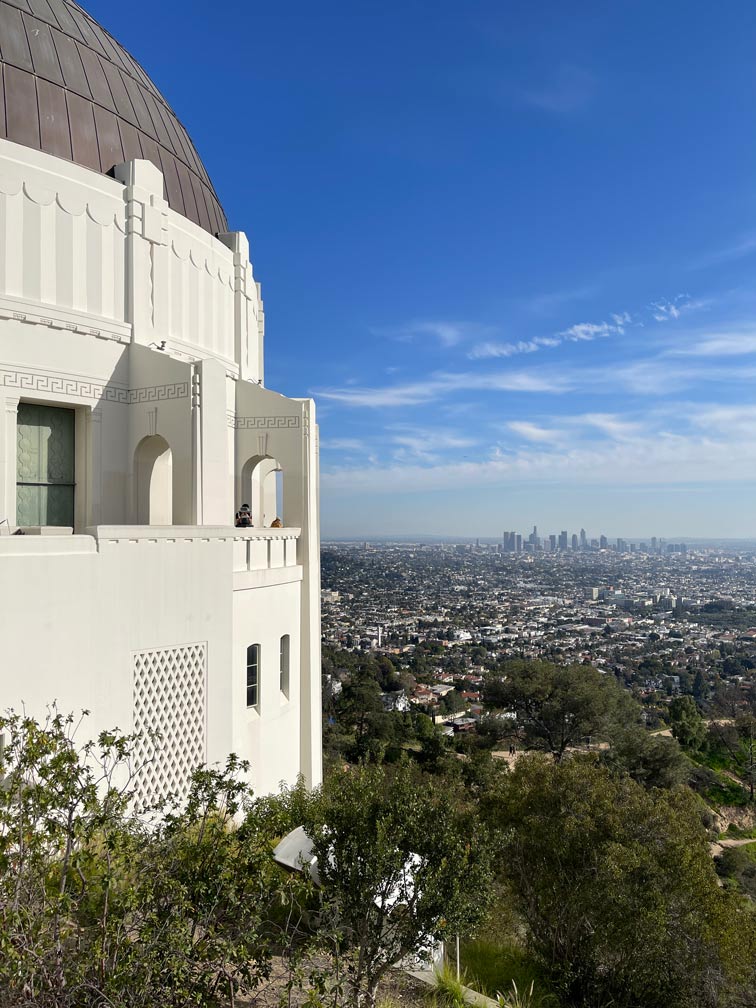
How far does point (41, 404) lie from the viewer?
10781mm

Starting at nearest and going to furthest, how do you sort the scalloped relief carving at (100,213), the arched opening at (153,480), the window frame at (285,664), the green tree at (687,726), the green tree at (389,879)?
the green tree at (389,879), the scalloped relief carving at (100,213), the arched opening at (153,480), the window frame at (285,664), the green tree at (687,726)

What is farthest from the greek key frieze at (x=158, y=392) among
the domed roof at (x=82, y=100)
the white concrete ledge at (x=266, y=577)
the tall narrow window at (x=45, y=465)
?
the domed roof at (x=82, y=100)

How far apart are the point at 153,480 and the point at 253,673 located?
3856mm

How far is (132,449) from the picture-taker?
11.6m

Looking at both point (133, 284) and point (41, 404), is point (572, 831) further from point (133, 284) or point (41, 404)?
point (133, 284)

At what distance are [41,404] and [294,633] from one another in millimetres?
5906

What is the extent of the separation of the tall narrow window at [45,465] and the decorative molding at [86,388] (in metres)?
0.56

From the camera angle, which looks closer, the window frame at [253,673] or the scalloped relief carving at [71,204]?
the scalloped relief carving at [71,204]

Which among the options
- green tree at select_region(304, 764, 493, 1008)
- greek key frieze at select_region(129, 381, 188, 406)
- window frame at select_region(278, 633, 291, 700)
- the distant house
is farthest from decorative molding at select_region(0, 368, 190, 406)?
the distant house

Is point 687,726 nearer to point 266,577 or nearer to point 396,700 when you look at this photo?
point 396,700

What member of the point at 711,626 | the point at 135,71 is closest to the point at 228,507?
the point at 135,71

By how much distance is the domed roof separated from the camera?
10859 mm

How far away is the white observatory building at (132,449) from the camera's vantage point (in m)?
8.05

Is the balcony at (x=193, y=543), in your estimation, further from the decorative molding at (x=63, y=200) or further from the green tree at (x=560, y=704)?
the green tree at (x=560, y=704)
